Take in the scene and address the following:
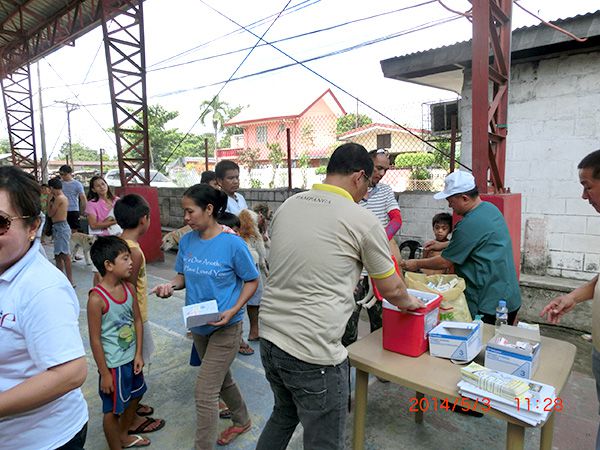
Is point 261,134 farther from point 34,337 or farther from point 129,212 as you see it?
point 34,337

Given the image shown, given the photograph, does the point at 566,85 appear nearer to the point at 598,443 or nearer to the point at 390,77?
the point at 390,77

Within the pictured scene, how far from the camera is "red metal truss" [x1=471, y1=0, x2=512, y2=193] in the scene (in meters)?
3.35

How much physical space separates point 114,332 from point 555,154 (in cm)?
478

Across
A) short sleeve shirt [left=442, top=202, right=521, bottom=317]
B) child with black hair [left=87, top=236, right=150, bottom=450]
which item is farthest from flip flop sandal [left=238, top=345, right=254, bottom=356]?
short sleeve shirt [left=442, top=202, right=521, bottom=317]

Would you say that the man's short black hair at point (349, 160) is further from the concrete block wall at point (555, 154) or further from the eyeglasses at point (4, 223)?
the concrete block wall at point (555, 154)

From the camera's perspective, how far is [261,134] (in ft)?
78.7

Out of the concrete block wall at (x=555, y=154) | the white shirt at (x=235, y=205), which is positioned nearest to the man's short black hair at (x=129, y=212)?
the white shirt at (x=235, y=205)

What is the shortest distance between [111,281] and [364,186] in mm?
1509

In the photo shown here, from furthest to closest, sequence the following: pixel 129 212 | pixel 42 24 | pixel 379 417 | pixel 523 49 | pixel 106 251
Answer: pixel 42 24
pixel 523 49
pixel 379 417
pixel 129 212
pixel 106 251

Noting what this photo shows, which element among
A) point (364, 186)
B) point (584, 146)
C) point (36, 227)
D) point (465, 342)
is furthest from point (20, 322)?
point (584, 146)

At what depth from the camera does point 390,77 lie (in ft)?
18.1

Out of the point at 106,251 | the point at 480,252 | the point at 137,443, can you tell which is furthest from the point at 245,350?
the point at 480,252

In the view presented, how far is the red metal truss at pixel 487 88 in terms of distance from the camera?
335 centimetres

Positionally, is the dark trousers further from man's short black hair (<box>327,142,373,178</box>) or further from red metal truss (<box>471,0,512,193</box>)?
Result: red metal truss (<box>471,0,512,193</box>)
